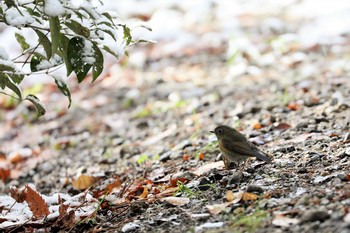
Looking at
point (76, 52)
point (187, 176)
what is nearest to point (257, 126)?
point (187, 176)

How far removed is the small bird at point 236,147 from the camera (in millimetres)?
2774

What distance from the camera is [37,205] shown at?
2.74 meters

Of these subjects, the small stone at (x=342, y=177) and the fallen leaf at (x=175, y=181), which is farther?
the fallen leaf at (x=175, y=181)

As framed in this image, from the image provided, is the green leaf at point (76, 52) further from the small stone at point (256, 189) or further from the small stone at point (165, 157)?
the small stone at point (165, 157)

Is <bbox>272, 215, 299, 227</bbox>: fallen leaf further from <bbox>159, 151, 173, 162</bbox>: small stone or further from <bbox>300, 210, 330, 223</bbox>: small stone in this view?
<bbox>159, 151, 173, 162</bbox>: small stone

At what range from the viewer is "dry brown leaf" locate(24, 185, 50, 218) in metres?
2.72

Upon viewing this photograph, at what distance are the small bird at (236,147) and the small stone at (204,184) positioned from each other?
0.53 feet

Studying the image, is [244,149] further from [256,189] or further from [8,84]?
[8,84]

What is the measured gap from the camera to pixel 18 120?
6312mm

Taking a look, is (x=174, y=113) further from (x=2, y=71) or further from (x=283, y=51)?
(x=2, y=71)

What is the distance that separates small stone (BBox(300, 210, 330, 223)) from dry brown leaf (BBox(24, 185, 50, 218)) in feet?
3.89

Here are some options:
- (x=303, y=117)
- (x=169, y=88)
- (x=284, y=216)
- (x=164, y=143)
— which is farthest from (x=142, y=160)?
(x=169, y=88)

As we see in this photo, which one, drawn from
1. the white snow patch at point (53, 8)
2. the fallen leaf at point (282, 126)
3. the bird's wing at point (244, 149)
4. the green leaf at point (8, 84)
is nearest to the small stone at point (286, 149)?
the bird's wing at point (244, 149)

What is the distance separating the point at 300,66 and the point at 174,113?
1.67 m
